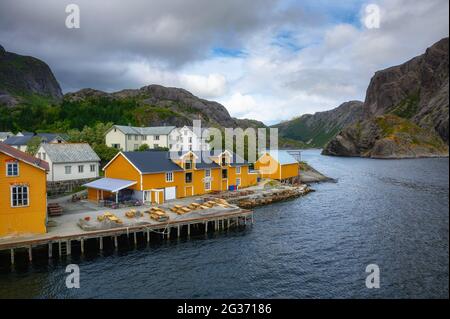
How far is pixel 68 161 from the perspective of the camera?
59469 mm

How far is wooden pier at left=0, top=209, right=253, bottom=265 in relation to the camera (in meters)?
32.4

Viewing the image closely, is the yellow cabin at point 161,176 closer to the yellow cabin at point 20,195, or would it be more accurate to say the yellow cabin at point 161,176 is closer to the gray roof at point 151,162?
the gray roof at point 151,162

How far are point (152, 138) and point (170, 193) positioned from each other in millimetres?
50964

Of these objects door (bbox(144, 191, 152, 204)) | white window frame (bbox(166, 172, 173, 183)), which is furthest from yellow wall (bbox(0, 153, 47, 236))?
white window frame (bbox(166, 172, 173, 183))

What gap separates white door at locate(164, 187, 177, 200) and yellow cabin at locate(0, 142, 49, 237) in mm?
20771

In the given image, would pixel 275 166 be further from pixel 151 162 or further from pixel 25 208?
pixel 25 208

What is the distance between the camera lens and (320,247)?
1478 inches

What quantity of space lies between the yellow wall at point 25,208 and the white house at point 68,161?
2451cm

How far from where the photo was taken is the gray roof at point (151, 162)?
5144 centimetres

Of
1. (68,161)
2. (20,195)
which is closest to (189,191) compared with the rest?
(68,161)

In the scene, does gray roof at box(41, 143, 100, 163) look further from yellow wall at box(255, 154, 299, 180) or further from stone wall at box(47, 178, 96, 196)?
yellow wall at box(255, 154, 299, 180)
